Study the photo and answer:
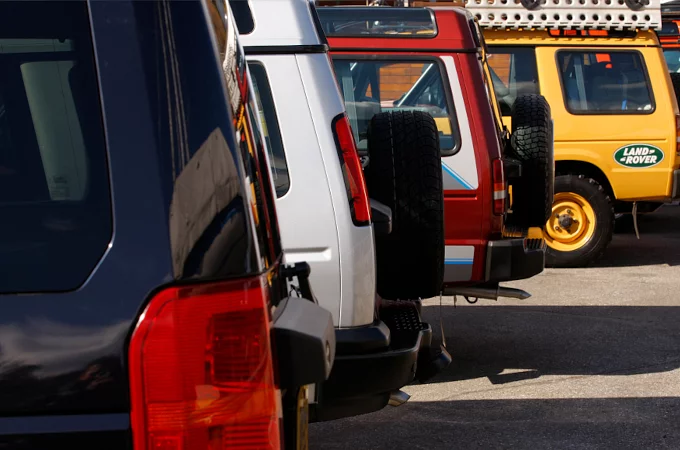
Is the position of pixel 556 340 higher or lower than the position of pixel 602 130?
lower

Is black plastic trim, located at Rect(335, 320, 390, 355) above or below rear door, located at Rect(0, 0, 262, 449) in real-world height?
below

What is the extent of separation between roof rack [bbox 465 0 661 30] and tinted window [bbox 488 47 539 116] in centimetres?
26

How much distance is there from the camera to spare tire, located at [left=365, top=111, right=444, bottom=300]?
15.7 ft

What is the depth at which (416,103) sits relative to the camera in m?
6.92

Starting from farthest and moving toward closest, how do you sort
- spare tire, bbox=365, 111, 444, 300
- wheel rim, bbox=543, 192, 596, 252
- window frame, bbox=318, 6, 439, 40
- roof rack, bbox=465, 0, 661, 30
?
wheel rim, bbox=543, 192, 596, 252 → roof rack, bbox=465, 0, 661, 30 → window frame, bbox=318, 6, 439, 40 → spare tire, bbox=365, 111, 444, 300

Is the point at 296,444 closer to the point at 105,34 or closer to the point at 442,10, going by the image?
the point at 105,34

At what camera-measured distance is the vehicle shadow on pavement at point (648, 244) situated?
11148 mm

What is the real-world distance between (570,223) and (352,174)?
21.8 feet

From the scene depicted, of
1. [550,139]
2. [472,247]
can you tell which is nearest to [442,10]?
[550,139]

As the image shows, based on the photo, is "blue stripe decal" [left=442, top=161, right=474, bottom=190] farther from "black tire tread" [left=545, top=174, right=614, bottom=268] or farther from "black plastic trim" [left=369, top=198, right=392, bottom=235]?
"black tire tread" [left=545, top=174, right=614, bottom=268]

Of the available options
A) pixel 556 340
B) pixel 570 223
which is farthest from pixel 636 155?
pixel 556 340

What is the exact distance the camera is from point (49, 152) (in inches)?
75.3

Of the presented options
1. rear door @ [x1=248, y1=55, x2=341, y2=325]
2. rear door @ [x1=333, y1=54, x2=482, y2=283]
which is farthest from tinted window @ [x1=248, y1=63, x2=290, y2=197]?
rear door @ [x1=333, y1=54, x2=482, y2=283]

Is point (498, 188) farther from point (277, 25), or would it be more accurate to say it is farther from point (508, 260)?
point (277, 25)
